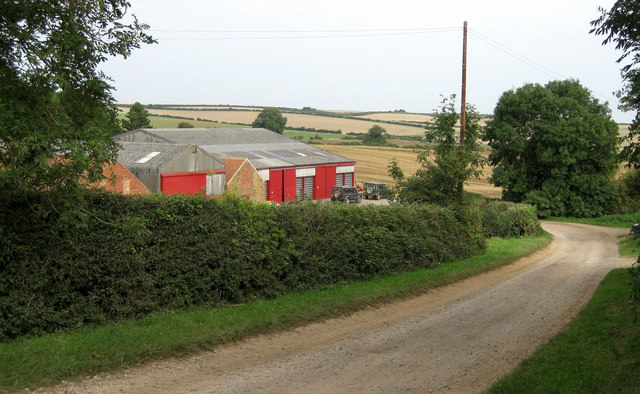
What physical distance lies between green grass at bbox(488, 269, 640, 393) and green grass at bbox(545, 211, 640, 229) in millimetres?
37866

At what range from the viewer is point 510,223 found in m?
33.8

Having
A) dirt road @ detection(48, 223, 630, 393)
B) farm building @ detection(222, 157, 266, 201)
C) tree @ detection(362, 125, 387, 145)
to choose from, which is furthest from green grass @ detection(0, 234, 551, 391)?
tree @ detection(362, 125, 387, 145)

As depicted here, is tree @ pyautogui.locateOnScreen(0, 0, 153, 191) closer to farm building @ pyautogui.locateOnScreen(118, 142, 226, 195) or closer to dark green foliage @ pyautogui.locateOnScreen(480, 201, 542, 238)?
farm building @ pyautogui.locateOnScreen(118, 142, 226, 195)

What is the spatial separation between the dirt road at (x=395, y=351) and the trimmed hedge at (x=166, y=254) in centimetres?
179

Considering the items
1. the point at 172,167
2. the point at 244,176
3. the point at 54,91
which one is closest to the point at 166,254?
the point at 54,91

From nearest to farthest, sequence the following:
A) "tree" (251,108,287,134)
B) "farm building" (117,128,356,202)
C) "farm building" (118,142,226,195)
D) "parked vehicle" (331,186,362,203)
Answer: "farm building" (118,142,226,195) → "parked vehicle" (331,186,362,203) → "farm building" (117,128,356,202) → "tree" (251,108,287,134)

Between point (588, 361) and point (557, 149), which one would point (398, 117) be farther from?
point (588, 361)

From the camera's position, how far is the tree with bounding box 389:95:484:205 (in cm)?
2217

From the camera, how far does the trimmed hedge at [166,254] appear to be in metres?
10.1

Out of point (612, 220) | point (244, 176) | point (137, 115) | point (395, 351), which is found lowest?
point (612, 220)

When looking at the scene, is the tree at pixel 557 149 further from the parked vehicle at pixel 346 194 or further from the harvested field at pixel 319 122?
the harvested field at pixel 319 122

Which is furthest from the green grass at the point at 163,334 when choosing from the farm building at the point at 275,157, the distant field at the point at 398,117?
the distant field at the point at 398,117

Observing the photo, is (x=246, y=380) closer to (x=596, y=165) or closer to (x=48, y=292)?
(x=48, y=292)

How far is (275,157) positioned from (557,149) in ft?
80.8
